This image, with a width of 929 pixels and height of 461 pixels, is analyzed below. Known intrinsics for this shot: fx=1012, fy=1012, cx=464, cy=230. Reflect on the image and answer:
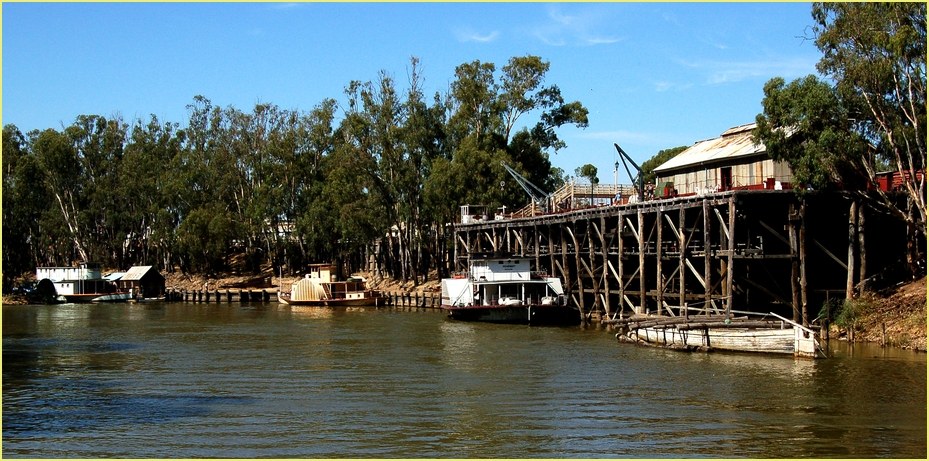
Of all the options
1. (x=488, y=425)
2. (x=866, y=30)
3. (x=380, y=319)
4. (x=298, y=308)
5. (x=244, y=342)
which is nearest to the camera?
(x=488, y=425)

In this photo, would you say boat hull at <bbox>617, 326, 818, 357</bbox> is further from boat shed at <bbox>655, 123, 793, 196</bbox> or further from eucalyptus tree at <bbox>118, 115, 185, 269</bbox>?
eucalyptus tree at <bbox>118, 115, 185, 269</bbox>

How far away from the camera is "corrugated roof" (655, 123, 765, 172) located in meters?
54.4

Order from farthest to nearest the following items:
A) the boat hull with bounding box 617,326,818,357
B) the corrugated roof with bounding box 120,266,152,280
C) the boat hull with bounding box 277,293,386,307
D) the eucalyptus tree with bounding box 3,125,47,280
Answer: the eucalyptus tree with bounding box 3,125,47,280 → the corrugated roof with bounding box 120,266,152,280 → the boat hull with bounding box 277,293,386,307 → the boat hull with bounding box 617,326,818,357

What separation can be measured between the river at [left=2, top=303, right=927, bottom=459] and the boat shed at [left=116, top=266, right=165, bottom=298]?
152 feet

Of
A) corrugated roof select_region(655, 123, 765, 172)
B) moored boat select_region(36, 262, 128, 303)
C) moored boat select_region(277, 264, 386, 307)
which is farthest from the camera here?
moored boat select_region(36, 262, 128, 303)

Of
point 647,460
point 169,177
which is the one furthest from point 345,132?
point 647,460

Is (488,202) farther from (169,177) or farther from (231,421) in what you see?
(231,421)

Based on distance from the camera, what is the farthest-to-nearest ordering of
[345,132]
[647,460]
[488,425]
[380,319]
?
[345,132]
[380,319]
[488,425]
[647,460]

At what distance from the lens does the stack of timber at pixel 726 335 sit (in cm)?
3809

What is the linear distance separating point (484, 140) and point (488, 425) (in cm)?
6041

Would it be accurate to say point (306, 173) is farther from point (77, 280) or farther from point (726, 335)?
point (726, 335)

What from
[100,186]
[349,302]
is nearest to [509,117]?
[349,302]

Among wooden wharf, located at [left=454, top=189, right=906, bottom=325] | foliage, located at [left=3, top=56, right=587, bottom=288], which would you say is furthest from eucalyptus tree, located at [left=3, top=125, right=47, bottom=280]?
wooden wharf, located at [left=454, top=189, right=906, bottom=325]

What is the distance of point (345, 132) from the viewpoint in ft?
317
